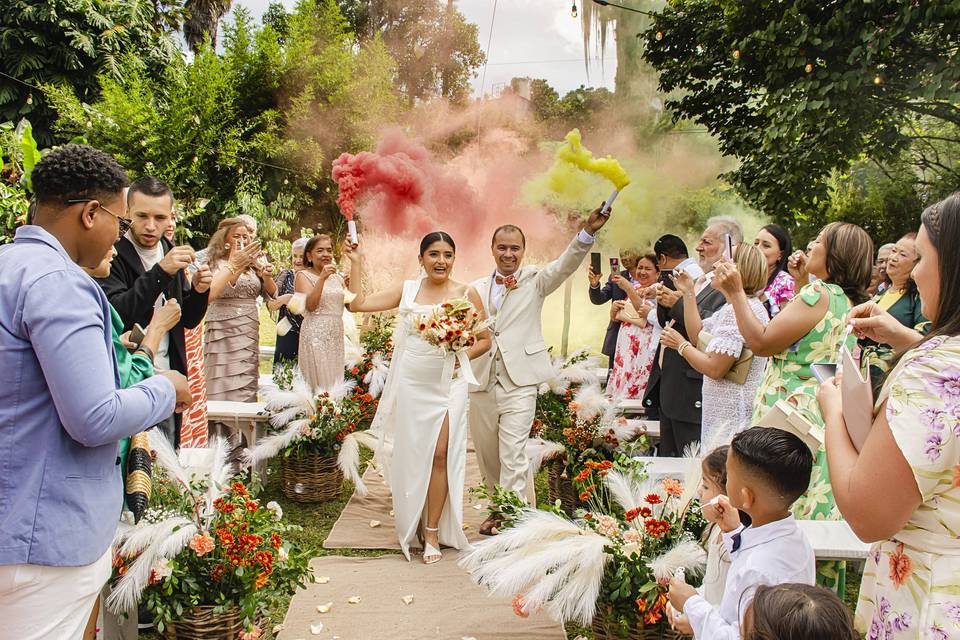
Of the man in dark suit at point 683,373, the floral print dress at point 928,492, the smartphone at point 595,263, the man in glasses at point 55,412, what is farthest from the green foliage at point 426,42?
the floral print dress at point 928,492

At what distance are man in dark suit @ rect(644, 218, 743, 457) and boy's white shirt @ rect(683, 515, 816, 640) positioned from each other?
8.04ft

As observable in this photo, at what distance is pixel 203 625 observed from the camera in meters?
3.06

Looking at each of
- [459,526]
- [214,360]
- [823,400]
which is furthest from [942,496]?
[214,360]

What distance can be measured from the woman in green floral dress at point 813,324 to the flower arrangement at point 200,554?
2619mm

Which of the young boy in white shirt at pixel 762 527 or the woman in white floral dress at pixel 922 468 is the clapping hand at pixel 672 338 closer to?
the young boy in white shirt at pixel 762 527

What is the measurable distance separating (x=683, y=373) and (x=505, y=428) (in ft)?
4.71

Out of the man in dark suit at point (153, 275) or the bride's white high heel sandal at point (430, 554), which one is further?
the bride's white high heel sandal at point (430, 554)

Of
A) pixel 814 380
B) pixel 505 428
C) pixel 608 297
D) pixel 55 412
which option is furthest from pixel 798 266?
pixel 55 412

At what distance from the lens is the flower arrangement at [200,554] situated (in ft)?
9.80

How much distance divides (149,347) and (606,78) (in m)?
9.58

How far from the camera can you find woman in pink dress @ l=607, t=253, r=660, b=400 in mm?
6371

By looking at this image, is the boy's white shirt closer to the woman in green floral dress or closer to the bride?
the woman in green floral dress

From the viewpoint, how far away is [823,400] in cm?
191

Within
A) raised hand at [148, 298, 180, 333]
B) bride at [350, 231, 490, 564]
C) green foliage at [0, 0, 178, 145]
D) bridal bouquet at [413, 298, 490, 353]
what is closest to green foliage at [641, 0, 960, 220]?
bridal bouquet at [413, 298, 490, 353]
